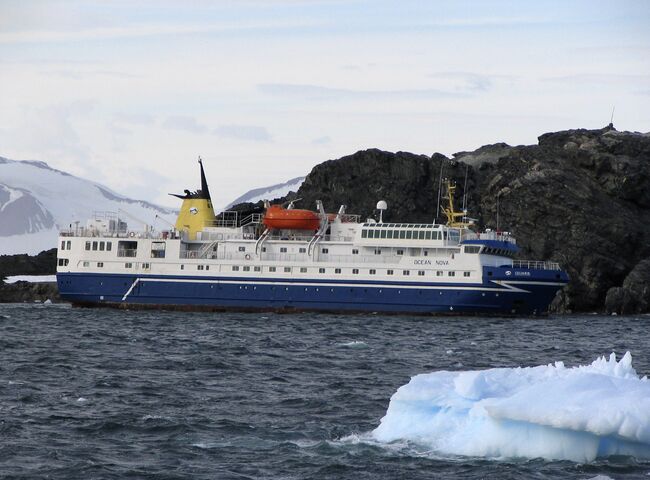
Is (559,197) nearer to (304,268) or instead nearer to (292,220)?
(292,220)

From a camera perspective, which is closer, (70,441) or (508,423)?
(508,423)

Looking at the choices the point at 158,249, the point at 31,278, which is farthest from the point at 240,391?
the point at 31,278

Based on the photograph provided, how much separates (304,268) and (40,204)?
103 metres

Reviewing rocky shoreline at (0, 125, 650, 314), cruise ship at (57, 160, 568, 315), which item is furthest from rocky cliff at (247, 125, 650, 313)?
cruise ship at (57, 160, 568, 315)

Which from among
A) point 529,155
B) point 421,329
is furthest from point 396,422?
point 529,155

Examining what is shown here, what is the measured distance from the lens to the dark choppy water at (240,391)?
70.8 feet

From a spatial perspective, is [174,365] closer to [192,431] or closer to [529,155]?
[192,431]

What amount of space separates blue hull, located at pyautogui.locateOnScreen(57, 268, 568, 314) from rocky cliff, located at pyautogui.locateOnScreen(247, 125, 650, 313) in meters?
13.2

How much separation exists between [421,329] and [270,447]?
32530 millimetres

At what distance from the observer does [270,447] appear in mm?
23422

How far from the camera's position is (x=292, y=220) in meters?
71.1

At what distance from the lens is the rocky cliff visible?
272 ft

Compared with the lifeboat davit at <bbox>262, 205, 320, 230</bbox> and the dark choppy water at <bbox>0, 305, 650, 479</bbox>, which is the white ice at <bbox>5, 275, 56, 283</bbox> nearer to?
the lifeboat davit at <bbox>262, 205, 320, 230</bbox>

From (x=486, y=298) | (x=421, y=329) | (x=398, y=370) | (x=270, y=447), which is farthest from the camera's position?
(x=486, y=298)
